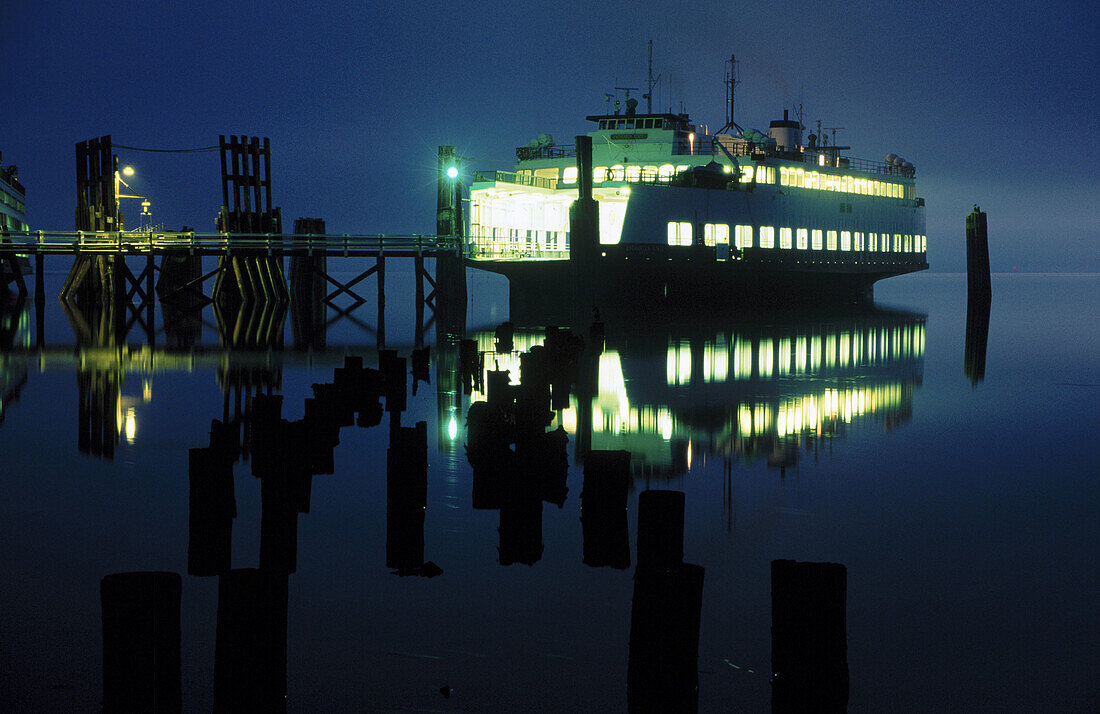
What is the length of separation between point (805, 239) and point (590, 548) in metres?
47.0

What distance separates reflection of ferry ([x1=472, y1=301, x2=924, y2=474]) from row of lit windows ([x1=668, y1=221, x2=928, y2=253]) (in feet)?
24.8

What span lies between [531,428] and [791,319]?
36.3 metres

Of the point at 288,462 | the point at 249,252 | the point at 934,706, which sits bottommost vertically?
the point at 934,706

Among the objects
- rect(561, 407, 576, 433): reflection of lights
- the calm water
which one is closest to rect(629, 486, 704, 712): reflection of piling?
the calm water

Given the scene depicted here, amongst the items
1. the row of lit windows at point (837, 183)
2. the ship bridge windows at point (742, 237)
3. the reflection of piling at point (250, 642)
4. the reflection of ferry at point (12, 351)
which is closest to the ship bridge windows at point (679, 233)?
the ship bridge windows at point (742, 237)

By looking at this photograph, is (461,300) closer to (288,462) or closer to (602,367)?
(602,367)

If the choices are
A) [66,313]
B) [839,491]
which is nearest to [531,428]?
[839,491]

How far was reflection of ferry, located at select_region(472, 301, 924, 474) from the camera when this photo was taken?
52.0 feet

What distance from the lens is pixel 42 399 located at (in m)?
20.1

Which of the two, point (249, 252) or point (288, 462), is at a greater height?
point (249, 252)

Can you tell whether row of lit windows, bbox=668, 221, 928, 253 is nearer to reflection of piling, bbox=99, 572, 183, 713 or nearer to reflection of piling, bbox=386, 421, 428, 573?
reflection of piling, bbox=386, 421, 428, 573

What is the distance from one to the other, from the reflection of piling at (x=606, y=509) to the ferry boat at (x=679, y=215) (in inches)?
1069

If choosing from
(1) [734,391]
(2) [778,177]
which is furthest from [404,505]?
(2) [778,177]

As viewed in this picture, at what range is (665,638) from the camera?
18.9 feet
